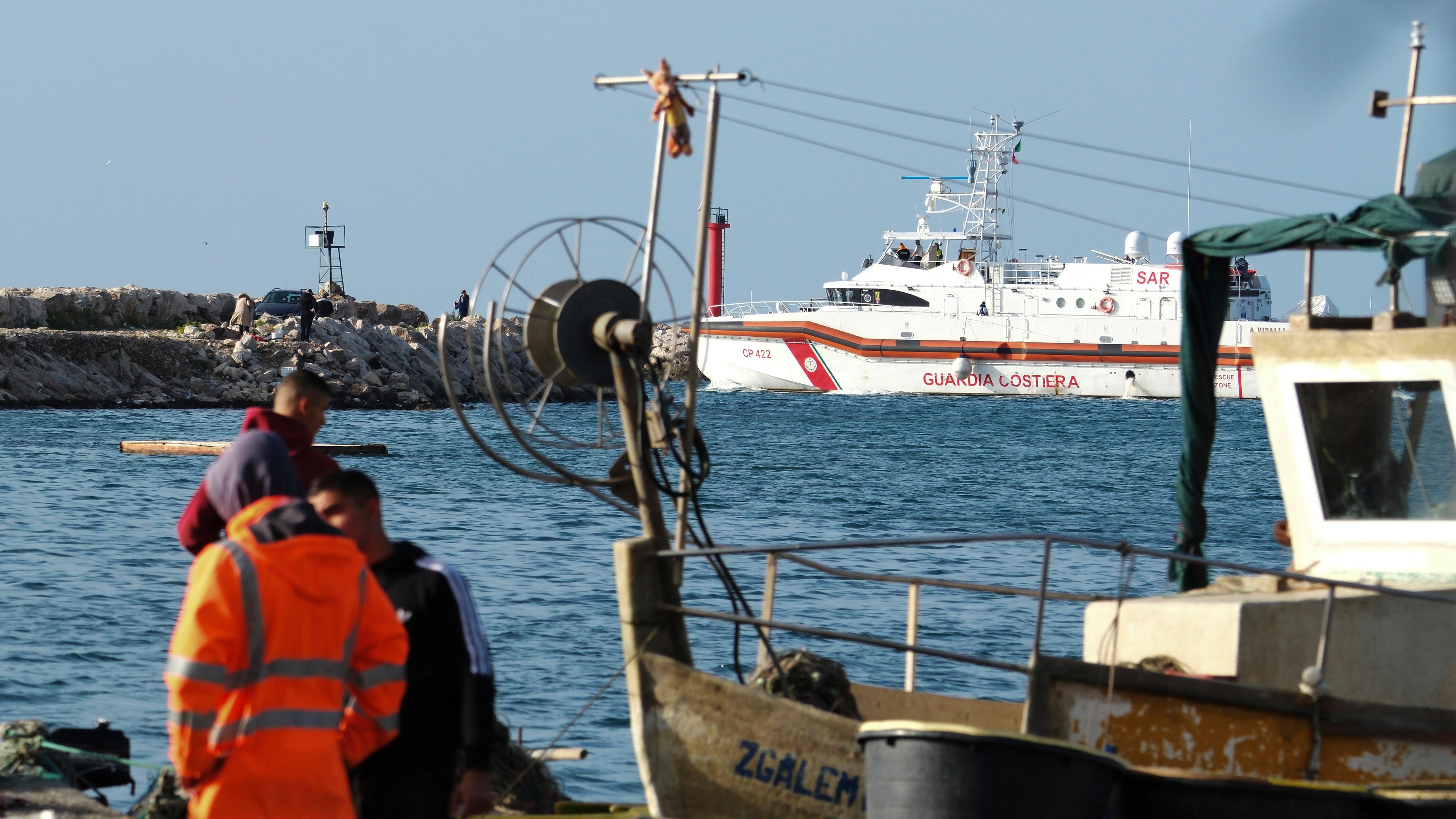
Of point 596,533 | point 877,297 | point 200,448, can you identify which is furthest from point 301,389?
point 877,297

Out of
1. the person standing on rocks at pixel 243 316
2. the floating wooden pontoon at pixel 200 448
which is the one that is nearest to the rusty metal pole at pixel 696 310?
the floating wooden pontoon at pixel 200 448

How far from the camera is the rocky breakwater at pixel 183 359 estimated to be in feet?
147

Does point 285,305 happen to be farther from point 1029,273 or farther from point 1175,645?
point 1175,645

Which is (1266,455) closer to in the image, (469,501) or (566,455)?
(566,455)

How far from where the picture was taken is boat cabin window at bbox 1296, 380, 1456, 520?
7.07 metres

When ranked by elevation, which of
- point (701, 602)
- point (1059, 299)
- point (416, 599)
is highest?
point (1059, 299)

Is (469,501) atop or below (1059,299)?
below

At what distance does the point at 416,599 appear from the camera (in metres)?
4.12

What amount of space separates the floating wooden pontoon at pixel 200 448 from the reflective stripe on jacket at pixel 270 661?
23.5m

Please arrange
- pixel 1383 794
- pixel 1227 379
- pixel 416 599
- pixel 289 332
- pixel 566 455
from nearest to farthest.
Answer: pixel 416 599
pixel 1383 794
pixel 566 455
pixel 289 332
pixel 1227 379

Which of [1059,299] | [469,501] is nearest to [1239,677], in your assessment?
[469,501]

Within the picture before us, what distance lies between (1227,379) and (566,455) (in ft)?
95.4

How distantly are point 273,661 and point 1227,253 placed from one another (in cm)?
Answer: 542

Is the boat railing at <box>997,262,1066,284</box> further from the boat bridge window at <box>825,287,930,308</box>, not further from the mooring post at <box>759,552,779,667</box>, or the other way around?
the mooring post at <box>759,552,779,667</box>
